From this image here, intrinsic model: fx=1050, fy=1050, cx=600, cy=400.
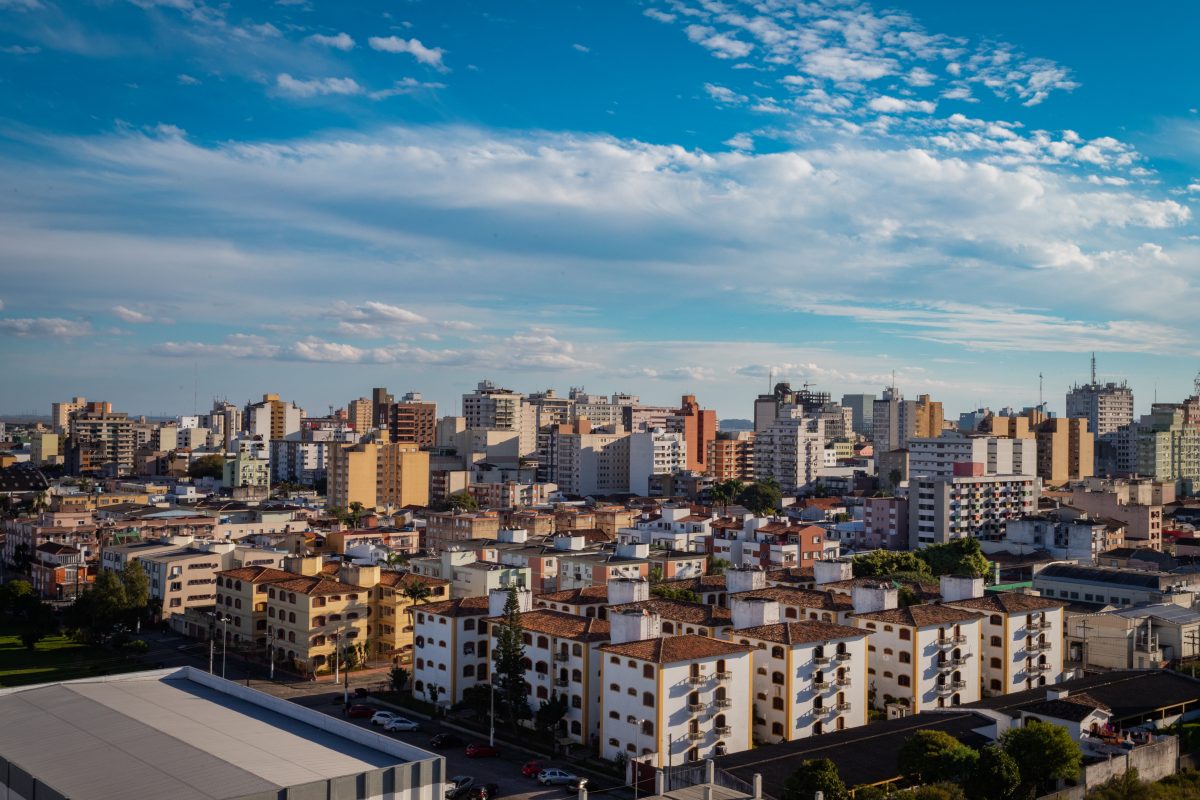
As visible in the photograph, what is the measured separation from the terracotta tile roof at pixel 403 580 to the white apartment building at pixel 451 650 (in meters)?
5.77

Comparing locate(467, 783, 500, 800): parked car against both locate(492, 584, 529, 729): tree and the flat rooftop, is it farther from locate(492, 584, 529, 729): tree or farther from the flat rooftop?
the flat rooftop

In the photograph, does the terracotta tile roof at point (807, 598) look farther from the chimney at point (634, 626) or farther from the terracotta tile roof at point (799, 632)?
the chimney at point (634, 626)

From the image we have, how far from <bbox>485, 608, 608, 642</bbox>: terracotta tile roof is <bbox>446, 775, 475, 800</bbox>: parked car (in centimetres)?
603

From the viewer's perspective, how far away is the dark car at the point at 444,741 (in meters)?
32.9

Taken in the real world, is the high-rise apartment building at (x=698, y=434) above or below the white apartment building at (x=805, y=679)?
above

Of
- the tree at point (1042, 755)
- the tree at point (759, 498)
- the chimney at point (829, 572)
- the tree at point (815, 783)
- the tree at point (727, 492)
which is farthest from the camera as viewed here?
the tree at point (727, 492)

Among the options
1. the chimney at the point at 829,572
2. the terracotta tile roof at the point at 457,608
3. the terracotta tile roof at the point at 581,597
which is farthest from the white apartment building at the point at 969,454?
the terracotta tile roof at the point at 457,608

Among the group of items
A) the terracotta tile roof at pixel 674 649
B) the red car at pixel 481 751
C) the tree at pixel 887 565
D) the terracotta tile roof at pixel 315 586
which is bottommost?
the red car at pixel 481 751

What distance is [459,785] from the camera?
2884 cm

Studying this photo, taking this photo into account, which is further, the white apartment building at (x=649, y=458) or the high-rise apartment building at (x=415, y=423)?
the high-rise apartment building at (x=415, y=423)

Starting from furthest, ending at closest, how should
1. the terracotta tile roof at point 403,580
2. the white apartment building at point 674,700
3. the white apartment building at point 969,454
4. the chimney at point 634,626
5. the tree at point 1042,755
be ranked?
the white apartment building at point 969,454, the terracotta tile roof at point 403,580, the chimney at point 634,626, the white apartment building at point 674,700, the tree at point 1042,755

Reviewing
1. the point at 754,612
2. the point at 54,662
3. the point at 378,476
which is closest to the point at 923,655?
the point at 754,612

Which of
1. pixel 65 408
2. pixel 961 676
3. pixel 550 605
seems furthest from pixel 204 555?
pixel 65 408

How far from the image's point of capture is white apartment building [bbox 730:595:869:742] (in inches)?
1275
